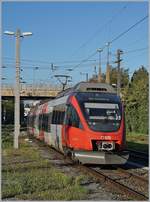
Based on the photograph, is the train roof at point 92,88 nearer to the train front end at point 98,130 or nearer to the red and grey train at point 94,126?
the red and grey train at point 94,126

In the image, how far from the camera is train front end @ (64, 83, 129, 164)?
1566 cm

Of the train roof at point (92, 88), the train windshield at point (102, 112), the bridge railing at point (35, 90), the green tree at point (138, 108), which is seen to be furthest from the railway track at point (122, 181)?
the bridge railing at point (35, 90)

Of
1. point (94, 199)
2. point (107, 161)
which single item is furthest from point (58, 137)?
point (94, 199)

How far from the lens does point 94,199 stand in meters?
10.5

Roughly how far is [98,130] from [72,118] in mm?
1437

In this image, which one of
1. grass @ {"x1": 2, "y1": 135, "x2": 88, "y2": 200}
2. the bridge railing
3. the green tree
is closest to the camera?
grass @ {"x1": 2, "y1": 135, "x2": 88, "y2": 200}

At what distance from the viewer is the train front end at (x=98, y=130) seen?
15.7 metres

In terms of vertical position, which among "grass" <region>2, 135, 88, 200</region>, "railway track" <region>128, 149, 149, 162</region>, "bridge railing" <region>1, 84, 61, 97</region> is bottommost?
"railway track" <region>128, 149, 149, 162</region>

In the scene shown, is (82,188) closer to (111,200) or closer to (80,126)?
(111,200)

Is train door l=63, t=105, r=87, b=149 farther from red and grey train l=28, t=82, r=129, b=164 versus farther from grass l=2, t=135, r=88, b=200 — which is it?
grass l=2, t=135, r=88, b=200

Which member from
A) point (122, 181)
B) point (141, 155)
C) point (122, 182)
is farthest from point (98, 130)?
point (141, 155)

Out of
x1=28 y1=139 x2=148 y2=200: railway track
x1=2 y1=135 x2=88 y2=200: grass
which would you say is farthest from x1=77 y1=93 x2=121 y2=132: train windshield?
x1=2 y1=135 x2=88 y2=200: grass

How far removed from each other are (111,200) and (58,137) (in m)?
9.60

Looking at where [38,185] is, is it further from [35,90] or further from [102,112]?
[35,90]
